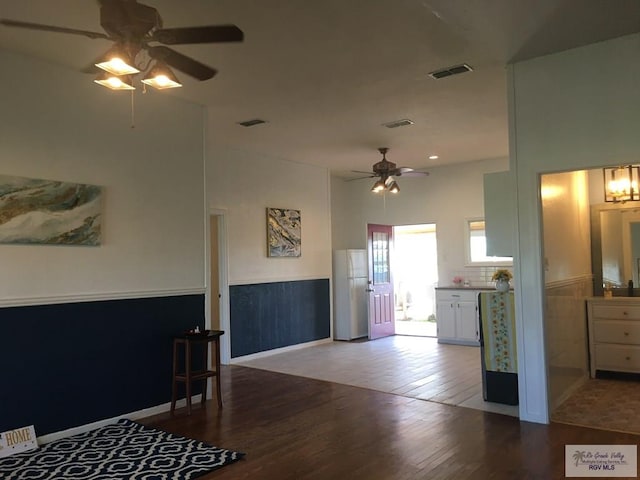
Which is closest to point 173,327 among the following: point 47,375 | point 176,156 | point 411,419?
point 47,375

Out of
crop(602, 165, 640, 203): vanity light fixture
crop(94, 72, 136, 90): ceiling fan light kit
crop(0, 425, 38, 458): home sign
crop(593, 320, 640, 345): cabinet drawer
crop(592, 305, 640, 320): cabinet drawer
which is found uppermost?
crop(94, 72, 136, 90): ceiling fan light kit

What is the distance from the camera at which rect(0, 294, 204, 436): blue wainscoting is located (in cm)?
372

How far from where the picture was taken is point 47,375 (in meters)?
3.87

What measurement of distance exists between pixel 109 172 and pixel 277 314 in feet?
12.6

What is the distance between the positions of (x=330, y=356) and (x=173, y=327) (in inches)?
118

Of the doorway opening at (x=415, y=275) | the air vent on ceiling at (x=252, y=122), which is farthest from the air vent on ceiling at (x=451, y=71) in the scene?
the doorway opening at (x=415, y=275)

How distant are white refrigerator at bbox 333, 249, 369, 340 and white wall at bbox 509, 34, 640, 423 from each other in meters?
4.66

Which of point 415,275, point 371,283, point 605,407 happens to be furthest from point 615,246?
point 415,275

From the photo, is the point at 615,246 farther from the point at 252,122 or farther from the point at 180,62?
the point at 180,62

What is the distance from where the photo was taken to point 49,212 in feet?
12.9

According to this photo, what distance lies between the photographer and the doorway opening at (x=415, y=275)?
10.8m

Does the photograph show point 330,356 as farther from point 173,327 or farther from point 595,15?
point 595,15

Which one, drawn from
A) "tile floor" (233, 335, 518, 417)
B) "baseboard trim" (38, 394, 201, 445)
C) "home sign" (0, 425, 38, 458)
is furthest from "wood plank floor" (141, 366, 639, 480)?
"home sign" (0, 425, 38, 458)

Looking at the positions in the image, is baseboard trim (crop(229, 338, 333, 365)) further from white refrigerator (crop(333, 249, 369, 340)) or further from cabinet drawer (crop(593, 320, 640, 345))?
cabinet drawer (crop(593, 320, 640, 345))
